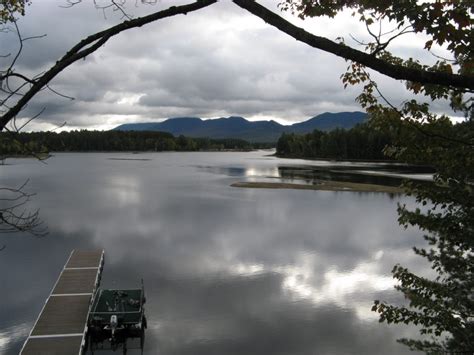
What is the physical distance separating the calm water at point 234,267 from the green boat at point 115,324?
112cm

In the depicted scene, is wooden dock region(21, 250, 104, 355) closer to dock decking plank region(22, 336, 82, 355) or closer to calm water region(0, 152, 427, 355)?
dock decking plank region(22, 336, 82, 355)

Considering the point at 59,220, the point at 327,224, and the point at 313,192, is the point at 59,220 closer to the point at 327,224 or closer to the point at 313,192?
the point at 327,224

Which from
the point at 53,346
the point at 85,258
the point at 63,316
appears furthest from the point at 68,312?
the point at 85,258

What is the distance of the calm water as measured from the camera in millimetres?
26891

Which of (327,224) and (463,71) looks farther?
(327,224)

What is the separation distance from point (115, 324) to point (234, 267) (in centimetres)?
1520

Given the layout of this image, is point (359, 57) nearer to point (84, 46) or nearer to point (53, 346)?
point (84, 46)

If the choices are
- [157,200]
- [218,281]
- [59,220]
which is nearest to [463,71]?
[218,281]

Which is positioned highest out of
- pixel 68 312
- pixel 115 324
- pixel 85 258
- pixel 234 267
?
pixel 85 258

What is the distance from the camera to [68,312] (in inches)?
1106

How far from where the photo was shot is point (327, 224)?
2261 inches

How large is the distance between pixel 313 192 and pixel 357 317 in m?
56.8

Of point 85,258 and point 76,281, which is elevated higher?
point 85,258

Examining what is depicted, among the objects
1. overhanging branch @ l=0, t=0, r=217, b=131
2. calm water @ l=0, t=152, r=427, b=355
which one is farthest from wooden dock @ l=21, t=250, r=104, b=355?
overhanging branch @ l=0, t=0, r=217, b=131
